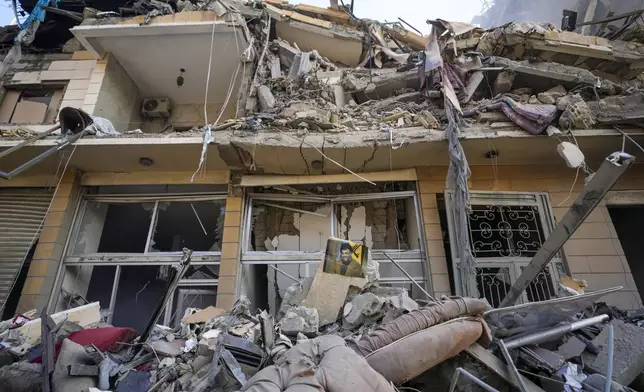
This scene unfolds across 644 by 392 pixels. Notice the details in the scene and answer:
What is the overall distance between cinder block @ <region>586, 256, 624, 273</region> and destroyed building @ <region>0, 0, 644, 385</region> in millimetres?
59

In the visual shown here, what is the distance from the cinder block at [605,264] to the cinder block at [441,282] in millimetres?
2299

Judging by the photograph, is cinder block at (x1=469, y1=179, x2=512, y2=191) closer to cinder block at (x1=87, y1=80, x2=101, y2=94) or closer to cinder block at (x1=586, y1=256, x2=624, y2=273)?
cinder block at (x1=586, y1=256, x2=624, y2=273)

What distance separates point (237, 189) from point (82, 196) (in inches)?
123

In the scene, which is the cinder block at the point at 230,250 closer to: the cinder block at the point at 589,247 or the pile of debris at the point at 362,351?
the pile of debris at the point at 362,351

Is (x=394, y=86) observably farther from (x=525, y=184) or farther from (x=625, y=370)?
(x=625, y=370)

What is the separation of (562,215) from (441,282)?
245 centimetres

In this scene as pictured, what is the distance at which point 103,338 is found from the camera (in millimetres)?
4109

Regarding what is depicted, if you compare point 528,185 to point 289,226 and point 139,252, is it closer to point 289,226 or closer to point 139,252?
point 289,226

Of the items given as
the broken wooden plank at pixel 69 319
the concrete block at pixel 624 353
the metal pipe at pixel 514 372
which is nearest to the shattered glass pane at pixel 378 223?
the concrete block at pixel 624 353

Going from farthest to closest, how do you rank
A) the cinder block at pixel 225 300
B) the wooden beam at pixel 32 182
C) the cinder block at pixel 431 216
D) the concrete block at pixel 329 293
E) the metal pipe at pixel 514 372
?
1. the wooden beam at pixel 32 182
2. the cinder block at pixel 431 216
3. the cinder block at pixel 225 300
4. the concrete block at pixel 329 293
5. the metal pipe at pixel 514 372

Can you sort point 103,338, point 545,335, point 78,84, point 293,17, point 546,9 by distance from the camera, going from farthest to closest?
point 546,9 < point 293,17 < point 78,84 < point 103,338 < point 545,335

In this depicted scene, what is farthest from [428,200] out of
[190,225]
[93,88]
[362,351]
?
[93,88]

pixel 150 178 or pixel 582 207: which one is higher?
pixel 150 178

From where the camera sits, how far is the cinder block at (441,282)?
5.71 metres
